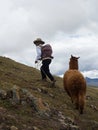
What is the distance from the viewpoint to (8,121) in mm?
11906

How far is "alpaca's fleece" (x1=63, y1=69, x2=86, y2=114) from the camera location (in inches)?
632

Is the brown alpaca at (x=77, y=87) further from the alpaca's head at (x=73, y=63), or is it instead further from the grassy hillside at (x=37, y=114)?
the alpaca's head at (x=73, y=63)

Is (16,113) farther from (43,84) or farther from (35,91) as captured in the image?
(43,84)

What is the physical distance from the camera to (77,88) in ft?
53.1

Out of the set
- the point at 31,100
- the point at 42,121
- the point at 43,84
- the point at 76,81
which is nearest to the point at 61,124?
the point at 42,121

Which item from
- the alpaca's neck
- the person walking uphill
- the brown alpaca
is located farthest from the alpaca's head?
the person walking uphill

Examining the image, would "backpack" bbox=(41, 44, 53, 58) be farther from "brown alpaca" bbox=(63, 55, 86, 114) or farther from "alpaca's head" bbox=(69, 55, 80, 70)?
"brown alpaca" bbox=(63, 55, 86, 114)

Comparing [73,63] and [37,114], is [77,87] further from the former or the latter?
[37,114]

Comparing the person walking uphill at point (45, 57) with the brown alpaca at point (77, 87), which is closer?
the brown alpaca at point (77, 87)

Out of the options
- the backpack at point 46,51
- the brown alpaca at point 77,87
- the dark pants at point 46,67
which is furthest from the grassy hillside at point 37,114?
the backpack at point 46,51

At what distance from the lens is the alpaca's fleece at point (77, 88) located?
52.7 feet

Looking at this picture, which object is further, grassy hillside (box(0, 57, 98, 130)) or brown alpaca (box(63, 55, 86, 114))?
brown alpaca (box(63, 55, 86, 114))

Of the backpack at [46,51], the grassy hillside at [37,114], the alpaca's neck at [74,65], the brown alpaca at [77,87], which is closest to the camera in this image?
the grassy hillside at [37,114]

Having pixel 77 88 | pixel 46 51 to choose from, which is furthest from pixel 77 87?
pixel 46 51
